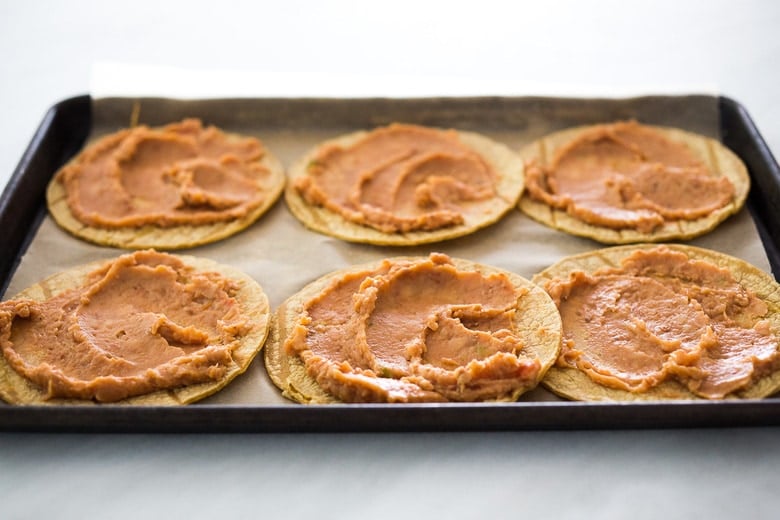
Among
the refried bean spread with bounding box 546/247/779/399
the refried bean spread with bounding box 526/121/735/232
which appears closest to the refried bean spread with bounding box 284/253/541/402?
the refried bean spread with bounding box 546/247/779/399

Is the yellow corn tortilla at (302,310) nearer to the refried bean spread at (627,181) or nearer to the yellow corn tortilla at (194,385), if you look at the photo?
the yellow corn tortilla at (194,385)

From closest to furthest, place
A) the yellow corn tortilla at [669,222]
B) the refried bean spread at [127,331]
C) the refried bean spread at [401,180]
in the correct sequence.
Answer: the refried bean spread at [127,331] → the yellow corn tortilla at [669,222] → the refried bean spread at [401,180]

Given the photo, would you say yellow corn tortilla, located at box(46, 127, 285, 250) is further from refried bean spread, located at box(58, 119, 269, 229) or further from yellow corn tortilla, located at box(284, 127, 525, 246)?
yellow corn tortilla, located at box(284, 127, 525, 246)

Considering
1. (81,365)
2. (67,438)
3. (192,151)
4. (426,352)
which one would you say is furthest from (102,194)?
(426,352)

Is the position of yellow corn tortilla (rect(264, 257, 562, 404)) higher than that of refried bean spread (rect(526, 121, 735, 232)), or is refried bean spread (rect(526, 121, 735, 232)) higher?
refried bean spread (rect(526, 121, 735, 232))

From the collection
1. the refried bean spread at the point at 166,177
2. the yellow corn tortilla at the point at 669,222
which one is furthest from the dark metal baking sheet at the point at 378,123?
the refried bean spread at the point at 166,177

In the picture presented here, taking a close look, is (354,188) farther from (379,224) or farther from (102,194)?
(102,194)

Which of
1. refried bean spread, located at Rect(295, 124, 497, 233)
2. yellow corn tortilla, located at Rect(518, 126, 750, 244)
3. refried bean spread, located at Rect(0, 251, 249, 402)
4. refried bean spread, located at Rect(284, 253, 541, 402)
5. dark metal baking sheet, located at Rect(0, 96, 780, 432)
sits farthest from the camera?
refried bean spread, located at Rect(295, 124, 497, 233)
